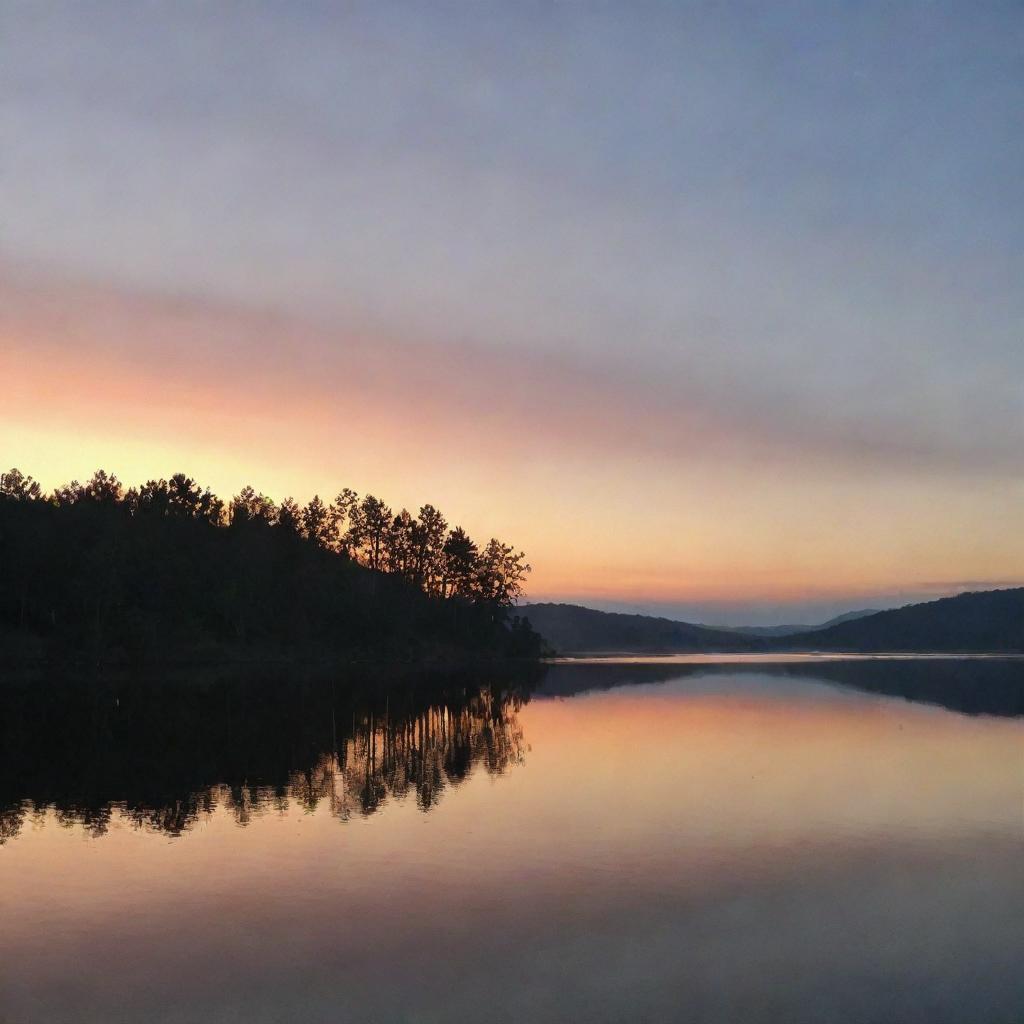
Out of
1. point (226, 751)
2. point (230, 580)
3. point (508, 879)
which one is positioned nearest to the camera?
point (508, 879)

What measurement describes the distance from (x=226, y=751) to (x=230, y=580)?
8268cm

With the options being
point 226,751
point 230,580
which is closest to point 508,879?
point 226,751

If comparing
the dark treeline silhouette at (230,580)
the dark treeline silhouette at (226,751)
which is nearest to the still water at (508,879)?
the dark treeline silhouette at (226,751)

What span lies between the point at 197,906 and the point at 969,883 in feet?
48.1

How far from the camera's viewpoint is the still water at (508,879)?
14031 millimetres

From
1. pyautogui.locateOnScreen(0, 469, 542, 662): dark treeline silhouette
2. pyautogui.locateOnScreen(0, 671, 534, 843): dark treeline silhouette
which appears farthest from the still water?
pyautogui.locateOnScreen(0, 469, 542, 662): dark treeline silhouette

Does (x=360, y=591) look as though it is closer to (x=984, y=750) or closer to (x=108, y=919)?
(x=984, y=750)

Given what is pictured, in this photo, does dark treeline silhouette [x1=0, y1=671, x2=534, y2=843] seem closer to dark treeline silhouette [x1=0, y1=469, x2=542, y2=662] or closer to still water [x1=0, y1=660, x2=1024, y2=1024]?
still water [x1=0, y1=660, x2=1024, y2=1024]

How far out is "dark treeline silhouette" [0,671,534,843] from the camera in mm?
28203

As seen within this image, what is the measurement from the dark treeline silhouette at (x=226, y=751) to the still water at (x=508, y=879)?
228mm

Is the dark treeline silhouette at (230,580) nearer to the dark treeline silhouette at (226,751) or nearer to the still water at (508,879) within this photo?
the dark treeline silhouette at (226,751)

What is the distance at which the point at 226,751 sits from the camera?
3922 cm

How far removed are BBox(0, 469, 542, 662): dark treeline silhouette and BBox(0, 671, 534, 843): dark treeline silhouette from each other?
2801cm

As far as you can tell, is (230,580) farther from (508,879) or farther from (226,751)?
(508,879)
